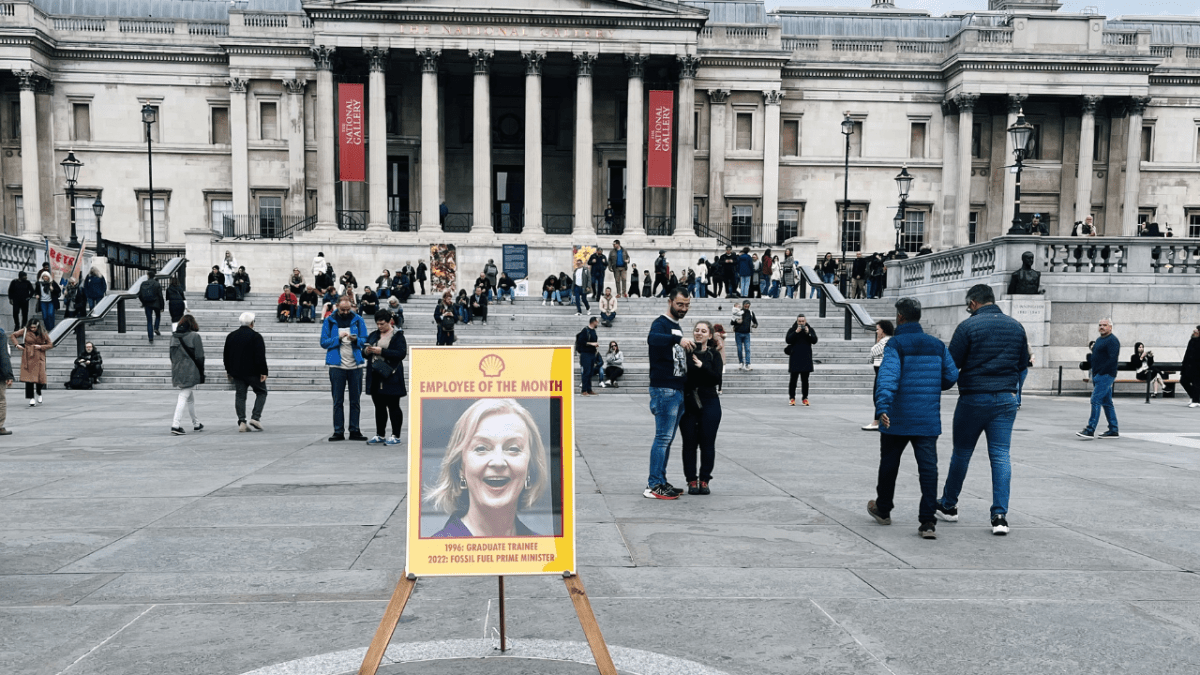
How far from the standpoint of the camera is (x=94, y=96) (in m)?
46.6

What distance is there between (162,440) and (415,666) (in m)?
9.48

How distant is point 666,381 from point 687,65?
37401 millimetres

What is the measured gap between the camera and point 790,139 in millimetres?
49312

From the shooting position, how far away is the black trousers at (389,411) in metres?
11.7

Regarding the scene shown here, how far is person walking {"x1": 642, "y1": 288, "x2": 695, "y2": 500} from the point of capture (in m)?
8.09

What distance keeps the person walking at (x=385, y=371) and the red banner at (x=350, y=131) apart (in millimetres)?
31497

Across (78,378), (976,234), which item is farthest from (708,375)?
(976,234)

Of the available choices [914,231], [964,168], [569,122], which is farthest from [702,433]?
[914,231]

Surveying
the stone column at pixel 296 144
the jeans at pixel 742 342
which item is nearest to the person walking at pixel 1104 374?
the jeans at pixel 742 342

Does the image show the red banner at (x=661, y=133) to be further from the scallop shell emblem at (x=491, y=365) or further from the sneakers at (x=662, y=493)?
the scallop shell emblem at (x=491, y=365)

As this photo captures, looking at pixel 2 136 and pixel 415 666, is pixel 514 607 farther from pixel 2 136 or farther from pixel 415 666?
pixel 2 136

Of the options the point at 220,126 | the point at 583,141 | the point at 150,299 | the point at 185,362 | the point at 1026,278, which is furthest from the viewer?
the point at 220,126

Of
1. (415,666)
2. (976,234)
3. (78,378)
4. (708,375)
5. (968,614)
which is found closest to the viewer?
(415,666)

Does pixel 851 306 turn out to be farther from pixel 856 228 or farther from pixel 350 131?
pixel 350 131
